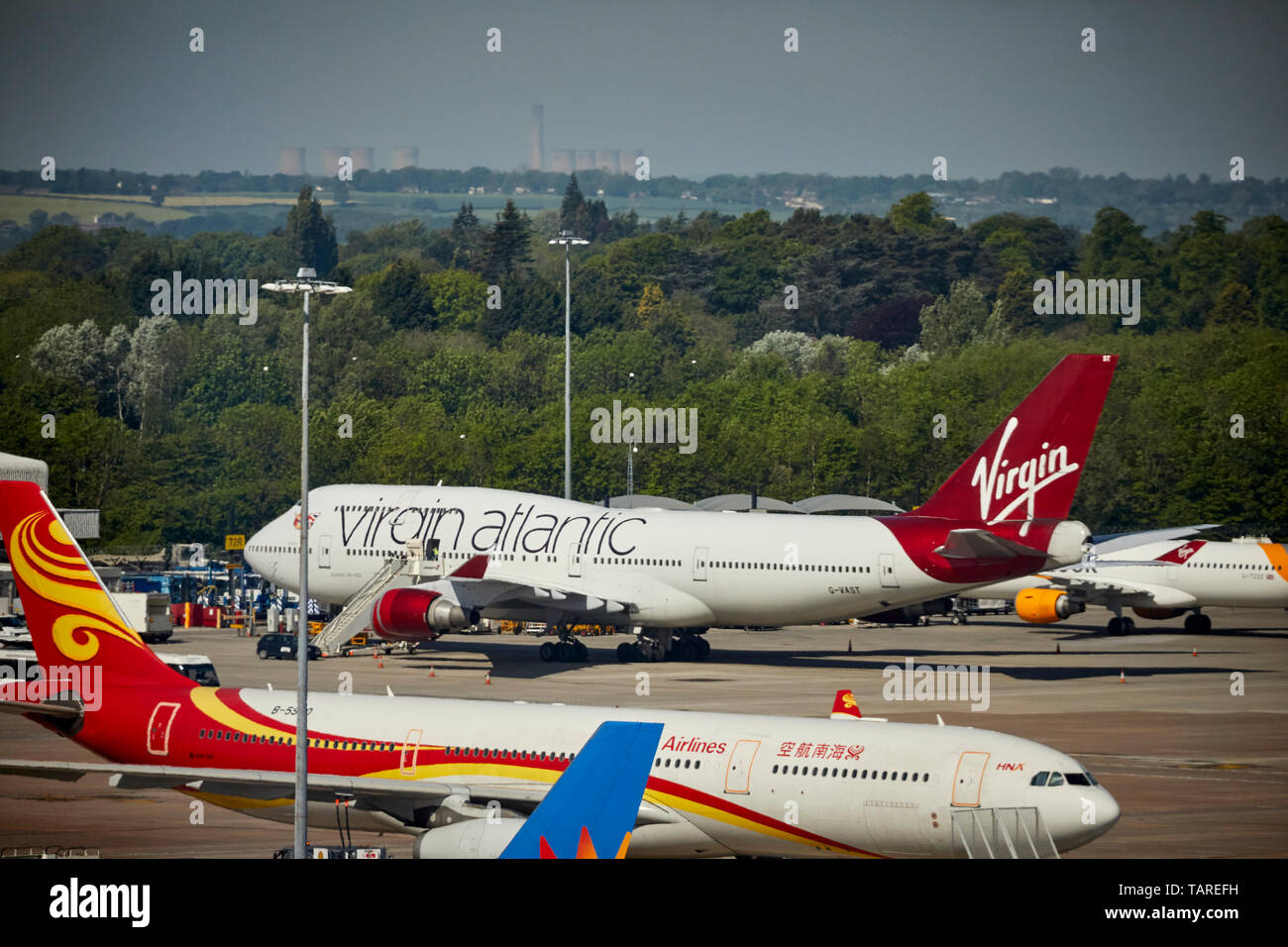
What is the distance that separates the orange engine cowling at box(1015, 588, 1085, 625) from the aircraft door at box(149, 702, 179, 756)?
5914 cm

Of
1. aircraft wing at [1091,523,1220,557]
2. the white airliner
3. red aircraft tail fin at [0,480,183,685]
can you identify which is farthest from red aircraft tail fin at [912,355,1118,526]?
red aircraft tail fin at [0,480,183,685]

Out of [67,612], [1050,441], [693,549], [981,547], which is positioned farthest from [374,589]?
[67,612]

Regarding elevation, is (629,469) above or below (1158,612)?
above

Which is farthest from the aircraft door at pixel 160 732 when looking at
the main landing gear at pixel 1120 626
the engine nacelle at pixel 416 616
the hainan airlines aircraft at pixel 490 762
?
the main landing gear at pixel 1120 626

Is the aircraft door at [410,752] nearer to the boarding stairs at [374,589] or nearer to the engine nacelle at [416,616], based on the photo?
the engine nacelle at [416,616]

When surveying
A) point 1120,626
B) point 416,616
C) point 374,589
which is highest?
point 374,589

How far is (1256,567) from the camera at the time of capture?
88.4m

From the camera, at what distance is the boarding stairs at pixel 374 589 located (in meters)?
75.2

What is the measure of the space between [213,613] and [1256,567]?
191 ft

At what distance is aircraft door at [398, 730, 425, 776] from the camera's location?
34.0 meters

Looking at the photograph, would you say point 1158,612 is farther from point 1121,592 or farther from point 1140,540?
point 1140,540

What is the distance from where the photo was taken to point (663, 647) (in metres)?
75.8

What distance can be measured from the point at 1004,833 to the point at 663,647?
153 feet

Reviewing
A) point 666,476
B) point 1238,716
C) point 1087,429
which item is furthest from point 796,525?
point 666,476
